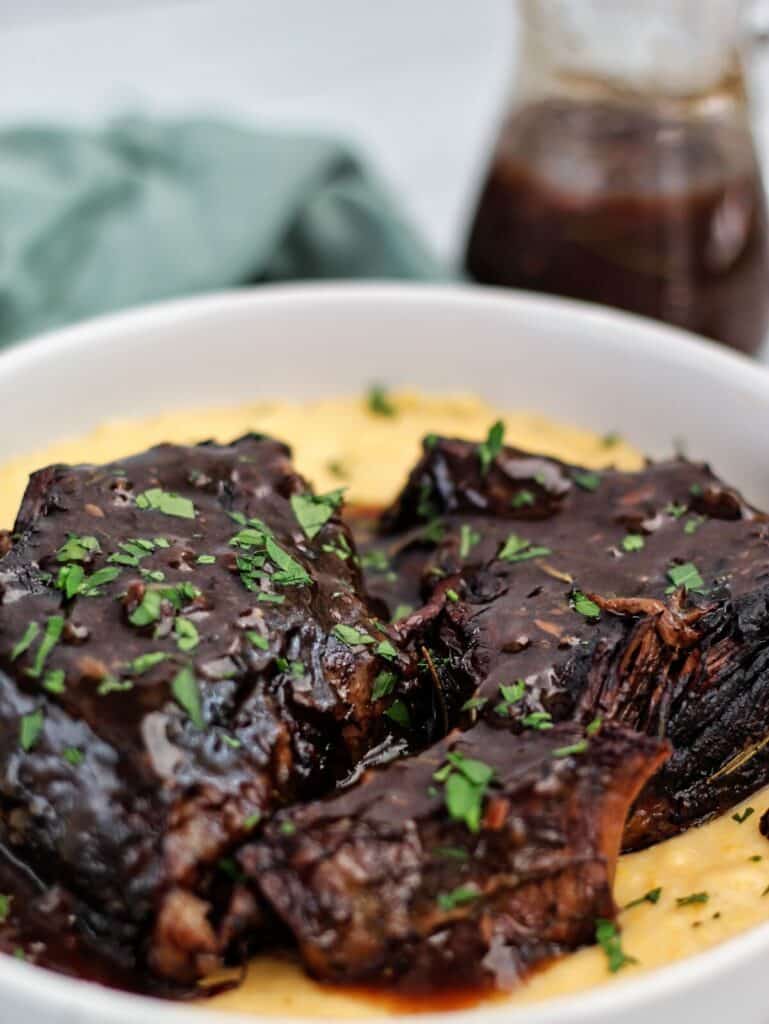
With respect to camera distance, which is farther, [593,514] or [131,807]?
[593,514]

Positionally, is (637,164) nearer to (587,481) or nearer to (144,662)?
(587,481)

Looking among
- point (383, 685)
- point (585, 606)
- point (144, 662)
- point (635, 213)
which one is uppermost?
point (635, 213)

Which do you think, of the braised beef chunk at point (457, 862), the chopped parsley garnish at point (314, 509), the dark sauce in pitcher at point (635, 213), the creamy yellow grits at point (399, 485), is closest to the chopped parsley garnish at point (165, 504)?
the chopped parsley garnish at point (314, 509)

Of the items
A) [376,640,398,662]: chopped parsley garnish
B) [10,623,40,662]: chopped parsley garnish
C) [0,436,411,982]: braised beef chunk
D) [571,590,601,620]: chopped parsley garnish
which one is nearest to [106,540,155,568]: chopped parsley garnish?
[0,436,411,982]: braised beef chunk

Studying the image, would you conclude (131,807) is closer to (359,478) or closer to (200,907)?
(200,907)

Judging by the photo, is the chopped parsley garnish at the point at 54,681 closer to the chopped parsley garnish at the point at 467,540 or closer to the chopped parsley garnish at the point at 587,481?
the chopped parsley garnish at the point at 467,540

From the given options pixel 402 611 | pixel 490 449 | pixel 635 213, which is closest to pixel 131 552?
pixel 402 611

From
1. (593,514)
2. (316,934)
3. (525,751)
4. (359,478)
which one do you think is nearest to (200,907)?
(316,934)

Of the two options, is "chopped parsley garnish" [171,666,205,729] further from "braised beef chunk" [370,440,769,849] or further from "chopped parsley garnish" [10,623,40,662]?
"braised beef chunk" [370,440,769,849]
